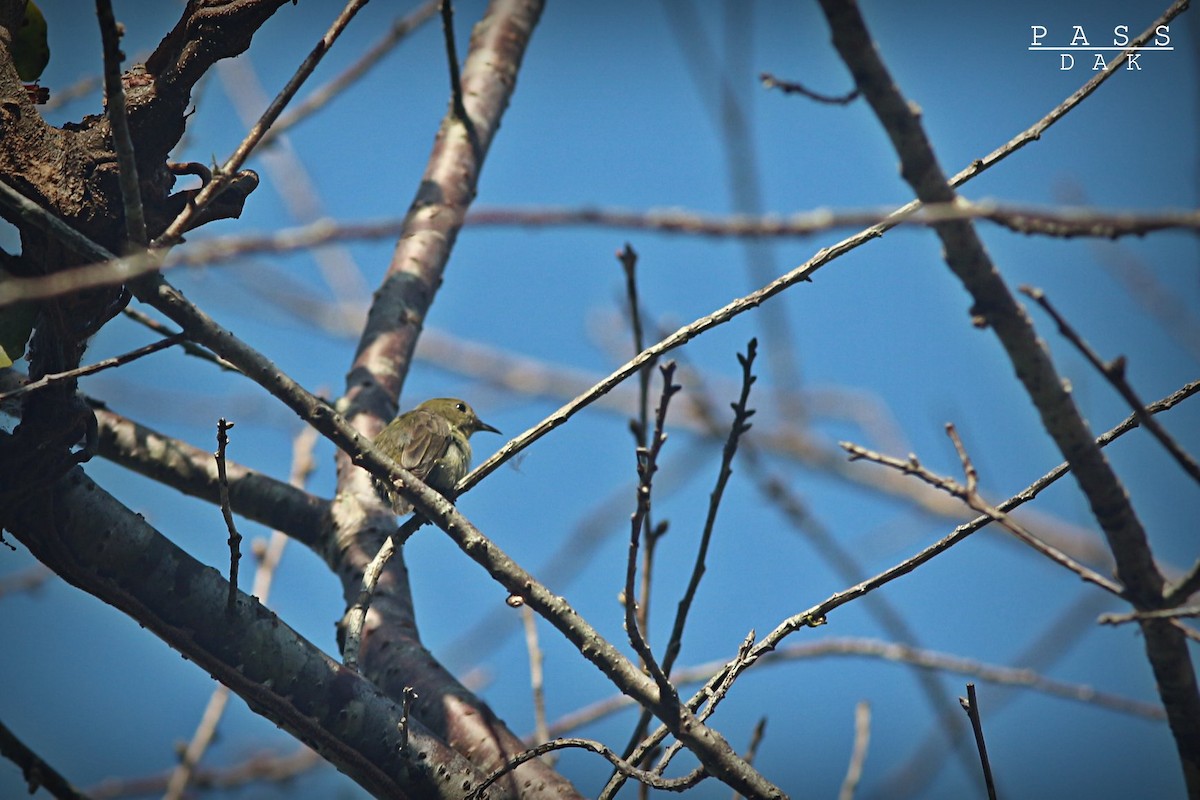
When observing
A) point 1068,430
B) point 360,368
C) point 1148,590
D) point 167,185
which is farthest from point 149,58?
point 1148,590

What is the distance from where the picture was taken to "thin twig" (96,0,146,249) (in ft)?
6.01

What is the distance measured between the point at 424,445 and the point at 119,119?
3.29m

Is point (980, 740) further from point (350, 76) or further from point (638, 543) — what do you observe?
point (350, 76)

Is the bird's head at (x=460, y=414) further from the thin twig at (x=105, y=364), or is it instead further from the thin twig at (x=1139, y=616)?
the thin twig at (x=1139, y=616)

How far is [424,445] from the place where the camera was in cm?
515

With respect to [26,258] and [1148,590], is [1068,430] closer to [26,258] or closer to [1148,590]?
[1148,590]

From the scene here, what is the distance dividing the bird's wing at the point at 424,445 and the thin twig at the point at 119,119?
2.93 meters

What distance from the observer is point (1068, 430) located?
1910 millimetres

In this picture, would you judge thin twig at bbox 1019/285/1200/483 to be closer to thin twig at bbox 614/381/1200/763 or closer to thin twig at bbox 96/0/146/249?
thin twig at bbox 614/381/1200/763

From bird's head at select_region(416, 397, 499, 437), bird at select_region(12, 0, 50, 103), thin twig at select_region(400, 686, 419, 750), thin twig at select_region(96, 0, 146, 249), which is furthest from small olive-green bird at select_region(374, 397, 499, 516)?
thin twig at select_region(96, 0, 146, 249)

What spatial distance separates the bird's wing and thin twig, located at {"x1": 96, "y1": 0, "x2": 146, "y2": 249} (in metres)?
2.93

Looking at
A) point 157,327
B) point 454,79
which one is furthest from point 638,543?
point 454,79

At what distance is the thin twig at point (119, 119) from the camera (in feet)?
6.01

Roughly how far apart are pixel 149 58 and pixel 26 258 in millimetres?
580
